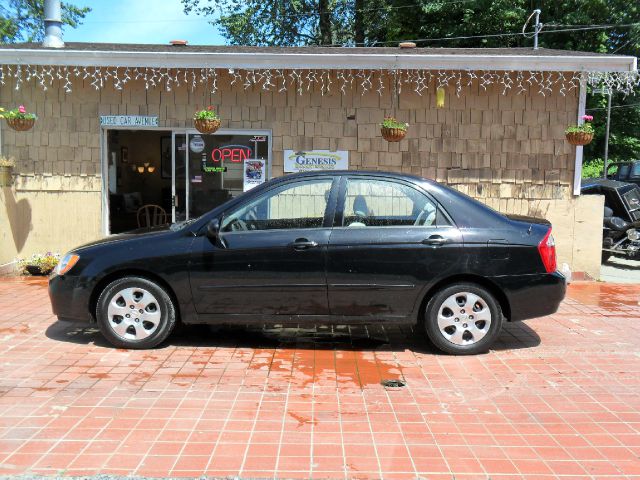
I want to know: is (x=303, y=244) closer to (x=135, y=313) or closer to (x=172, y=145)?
(x=135, y=313)

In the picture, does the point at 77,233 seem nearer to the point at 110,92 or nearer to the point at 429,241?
the point at 110,92

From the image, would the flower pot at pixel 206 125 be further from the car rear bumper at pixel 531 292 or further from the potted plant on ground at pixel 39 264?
the car rear bumper at pixel 531 292

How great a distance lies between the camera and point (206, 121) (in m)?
8.65

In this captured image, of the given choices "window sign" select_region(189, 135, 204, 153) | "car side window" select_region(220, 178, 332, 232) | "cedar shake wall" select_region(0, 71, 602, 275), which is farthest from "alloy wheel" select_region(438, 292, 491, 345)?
"window sign" select_region(189, 135, 204, 153)

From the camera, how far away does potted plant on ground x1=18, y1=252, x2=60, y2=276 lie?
30.4 feet

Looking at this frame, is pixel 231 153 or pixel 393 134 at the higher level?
pixel 393 134

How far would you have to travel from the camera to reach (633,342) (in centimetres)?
612

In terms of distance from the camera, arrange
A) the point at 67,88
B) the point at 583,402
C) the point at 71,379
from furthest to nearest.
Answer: the point at 67,88, the point at 71,379, the point at 583,402

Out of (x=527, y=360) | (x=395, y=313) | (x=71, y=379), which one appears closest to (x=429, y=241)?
(x=395, y=313)

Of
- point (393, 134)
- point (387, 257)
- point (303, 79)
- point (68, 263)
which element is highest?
point (303, 79)

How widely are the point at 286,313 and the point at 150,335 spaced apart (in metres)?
1.28

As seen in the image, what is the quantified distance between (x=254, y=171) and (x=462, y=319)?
499 cm

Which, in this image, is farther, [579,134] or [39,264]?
[39,264]

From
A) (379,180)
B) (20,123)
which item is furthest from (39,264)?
(379,180)
